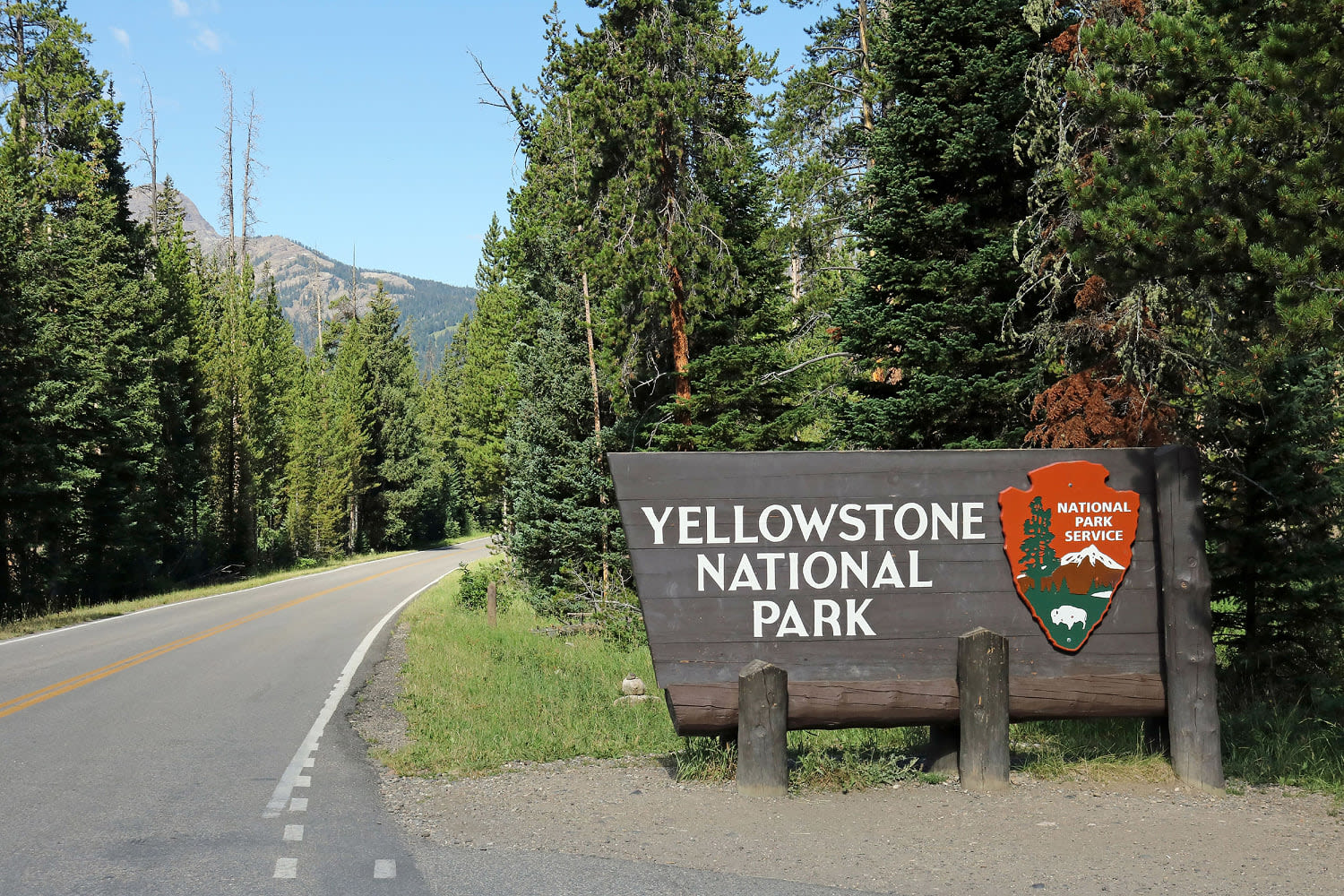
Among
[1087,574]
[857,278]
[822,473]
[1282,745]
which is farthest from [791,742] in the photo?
[857,278]

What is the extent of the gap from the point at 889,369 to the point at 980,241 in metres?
2.42

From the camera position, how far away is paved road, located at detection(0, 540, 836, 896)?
5.57 m

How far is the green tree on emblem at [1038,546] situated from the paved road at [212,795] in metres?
3.31

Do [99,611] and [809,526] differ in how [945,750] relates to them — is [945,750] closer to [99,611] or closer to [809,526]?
[809,526]

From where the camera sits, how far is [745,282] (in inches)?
735

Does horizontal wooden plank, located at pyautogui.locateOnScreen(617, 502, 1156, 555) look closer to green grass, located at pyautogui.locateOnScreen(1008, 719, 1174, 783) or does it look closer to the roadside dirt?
green grass, located at pyautogui.locateOnScreen(1008, 719, 1174, 783)

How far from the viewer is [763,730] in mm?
7234

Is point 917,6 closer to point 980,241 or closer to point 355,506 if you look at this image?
point 980,241

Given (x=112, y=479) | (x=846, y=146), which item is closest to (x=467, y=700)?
(x=846, y=146)

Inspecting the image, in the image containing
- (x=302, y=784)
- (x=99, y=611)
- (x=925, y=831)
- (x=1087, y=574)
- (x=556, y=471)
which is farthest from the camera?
(x=99, y=611)

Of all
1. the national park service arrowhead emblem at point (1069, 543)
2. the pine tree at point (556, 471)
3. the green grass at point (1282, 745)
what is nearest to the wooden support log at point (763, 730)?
the national park service arrowhead emblem at point (1069, 543)

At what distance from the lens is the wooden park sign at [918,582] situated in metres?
7.40

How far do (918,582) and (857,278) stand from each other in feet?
56.9

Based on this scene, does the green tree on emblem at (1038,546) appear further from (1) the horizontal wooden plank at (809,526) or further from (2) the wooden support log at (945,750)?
(2) the wooden support log at (945,750)
